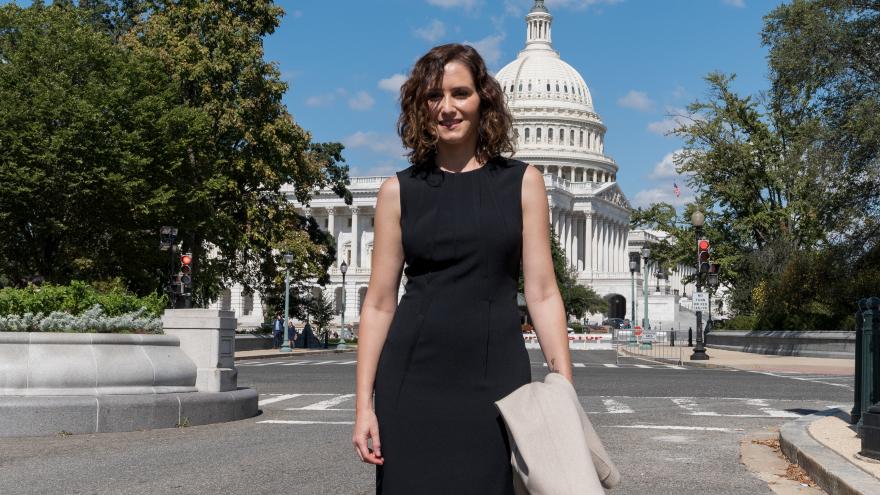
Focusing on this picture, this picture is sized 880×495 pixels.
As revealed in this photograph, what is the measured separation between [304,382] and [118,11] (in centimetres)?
3472

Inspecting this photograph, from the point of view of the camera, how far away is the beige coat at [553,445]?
3174 millimetres

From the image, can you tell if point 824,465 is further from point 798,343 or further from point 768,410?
point 798,343

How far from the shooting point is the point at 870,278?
37.1 m

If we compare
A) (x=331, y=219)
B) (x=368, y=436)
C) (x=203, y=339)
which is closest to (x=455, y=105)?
(x=368, y=436)

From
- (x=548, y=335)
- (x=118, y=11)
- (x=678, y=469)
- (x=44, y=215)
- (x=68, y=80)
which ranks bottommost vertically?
(x=678, y=469)

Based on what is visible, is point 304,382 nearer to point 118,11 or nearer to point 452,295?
point 452,295

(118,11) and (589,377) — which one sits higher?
(118,11)

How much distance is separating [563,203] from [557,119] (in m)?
28.8

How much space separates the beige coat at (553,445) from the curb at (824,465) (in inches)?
167

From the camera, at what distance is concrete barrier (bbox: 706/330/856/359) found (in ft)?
125

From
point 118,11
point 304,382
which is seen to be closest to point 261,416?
point 304,382

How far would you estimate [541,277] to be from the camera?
3838mm

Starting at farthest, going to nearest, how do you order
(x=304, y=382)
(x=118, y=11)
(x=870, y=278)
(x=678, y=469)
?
1. (x=118, y=11)
2. (x=870, y=278)
3. (x=304, y=382)
4. (x=678, y=469)

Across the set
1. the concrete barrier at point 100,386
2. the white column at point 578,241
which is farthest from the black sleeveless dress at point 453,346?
the white column at point 578,241
